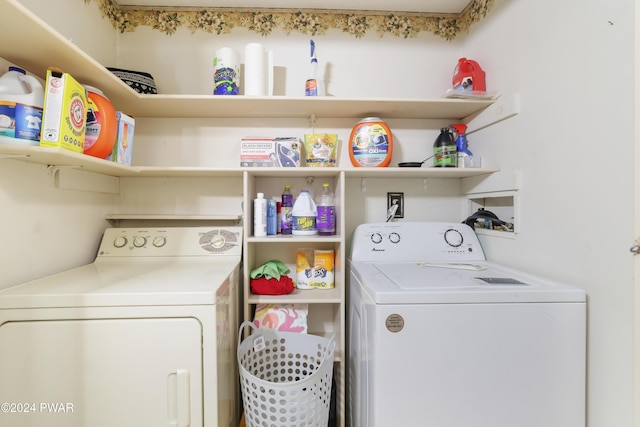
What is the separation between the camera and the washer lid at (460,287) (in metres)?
1.00

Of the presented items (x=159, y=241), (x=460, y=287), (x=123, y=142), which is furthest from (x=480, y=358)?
(x=123, y=142)

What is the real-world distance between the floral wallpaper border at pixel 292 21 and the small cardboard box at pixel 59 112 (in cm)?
107

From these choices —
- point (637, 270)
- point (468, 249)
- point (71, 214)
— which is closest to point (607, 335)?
point (637, 270)

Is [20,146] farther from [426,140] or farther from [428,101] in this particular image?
[426,140]

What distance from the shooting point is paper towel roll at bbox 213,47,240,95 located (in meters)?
1.56

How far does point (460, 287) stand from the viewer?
41.1 inches

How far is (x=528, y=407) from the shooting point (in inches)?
38.9

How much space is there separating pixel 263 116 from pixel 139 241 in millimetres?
1022

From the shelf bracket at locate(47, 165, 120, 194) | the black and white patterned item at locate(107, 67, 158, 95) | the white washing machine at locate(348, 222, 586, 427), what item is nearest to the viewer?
the white washing machine at locate(348, 222, 586, 427)

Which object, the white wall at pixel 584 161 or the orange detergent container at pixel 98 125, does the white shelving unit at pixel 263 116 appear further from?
the white wall at pixel 584 161

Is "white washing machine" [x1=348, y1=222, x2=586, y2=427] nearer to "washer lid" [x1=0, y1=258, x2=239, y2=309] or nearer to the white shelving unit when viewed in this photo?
the white shelving unit

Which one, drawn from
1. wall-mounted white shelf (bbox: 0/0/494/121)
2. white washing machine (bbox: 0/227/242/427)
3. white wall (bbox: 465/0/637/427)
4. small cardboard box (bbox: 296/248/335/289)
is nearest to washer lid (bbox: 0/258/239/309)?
white washing machine (bbox: 0/227/242/427)

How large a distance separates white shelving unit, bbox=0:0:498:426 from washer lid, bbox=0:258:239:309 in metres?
0.35

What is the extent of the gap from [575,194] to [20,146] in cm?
186
